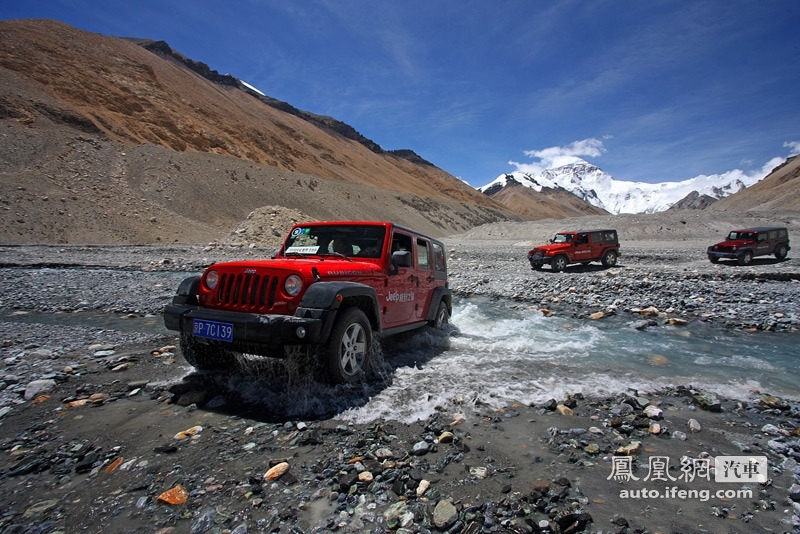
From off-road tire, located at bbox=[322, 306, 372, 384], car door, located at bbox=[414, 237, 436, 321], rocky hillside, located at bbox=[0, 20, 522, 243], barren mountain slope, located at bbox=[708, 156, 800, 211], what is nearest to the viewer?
off-road tire, located at bbox=[322, 306, 372, 384]

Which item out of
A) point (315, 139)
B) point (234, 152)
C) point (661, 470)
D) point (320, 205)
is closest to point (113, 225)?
point (320, 205)

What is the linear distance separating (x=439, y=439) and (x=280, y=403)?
5.64ft

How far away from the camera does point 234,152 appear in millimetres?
65250

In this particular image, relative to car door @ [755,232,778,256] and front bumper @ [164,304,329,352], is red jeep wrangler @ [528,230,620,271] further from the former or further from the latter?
front bumper @ [164,304,329,352]

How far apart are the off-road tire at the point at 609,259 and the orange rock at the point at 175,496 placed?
21.4 meters

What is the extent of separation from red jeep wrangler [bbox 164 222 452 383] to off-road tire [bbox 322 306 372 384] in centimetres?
1

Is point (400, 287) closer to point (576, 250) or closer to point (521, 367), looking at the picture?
point (521, 367)

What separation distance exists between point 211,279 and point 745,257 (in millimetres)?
23367

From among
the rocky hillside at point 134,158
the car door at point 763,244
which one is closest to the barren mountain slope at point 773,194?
the rocky hillside at point 134,158

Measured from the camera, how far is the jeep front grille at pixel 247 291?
4.22 meters

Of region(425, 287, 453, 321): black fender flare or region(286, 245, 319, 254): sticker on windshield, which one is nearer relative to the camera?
region(286, 245, 319, 254): sticker on windshield

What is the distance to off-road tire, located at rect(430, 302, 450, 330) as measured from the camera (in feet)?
24.4

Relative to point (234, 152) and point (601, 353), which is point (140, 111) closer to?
point (234, 152)

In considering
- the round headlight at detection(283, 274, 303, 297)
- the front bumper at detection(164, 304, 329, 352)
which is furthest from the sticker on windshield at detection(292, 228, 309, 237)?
the front bumper at detection(164, 304, 329, 352)
